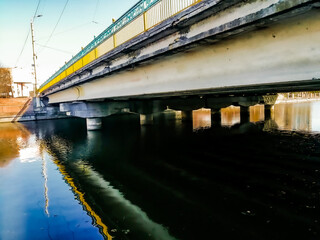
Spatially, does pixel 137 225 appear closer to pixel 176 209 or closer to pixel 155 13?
pixel 176 209

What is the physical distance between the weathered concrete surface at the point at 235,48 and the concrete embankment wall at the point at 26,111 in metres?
33.1

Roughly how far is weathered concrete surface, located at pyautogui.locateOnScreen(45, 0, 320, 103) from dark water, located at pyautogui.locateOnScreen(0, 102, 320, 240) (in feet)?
9.88

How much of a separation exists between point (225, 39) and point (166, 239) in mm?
4986

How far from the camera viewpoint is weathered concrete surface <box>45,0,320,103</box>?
13.8 ft

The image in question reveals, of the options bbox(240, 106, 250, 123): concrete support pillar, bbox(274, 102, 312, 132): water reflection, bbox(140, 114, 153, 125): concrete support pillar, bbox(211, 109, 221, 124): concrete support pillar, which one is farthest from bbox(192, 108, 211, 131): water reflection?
bbox(274, 102, 312, 132): water reflection

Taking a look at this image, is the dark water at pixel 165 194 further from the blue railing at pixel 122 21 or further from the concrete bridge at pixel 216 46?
the blue railing at pixel 122 21

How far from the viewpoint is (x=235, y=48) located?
5512 millimetres

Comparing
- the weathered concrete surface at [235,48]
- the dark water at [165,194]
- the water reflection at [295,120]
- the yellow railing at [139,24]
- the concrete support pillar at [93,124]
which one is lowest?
the dark water at [165,194]

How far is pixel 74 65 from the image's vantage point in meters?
16.8

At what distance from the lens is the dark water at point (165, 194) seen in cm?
431

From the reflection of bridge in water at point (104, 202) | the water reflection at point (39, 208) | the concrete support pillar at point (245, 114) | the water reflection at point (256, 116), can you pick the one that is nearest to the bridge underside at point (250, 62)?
the reflection of bridge in water at point (104, 202)

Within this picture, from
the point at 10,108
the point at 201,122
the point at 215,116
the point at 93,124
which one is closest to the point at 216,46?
the point at 93,124

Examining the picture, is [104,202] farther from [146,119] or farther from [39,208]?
[146,119]

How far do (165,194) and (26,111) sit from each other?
1587 inches
